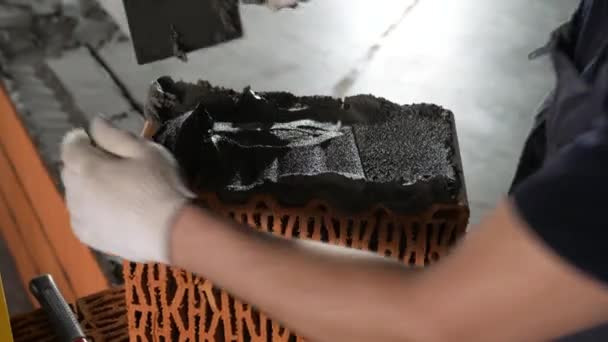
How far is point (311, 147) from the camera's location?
83 cm

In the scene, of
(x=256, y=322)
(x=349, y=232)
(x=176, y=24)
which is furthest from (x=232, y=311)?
(x=176, y=24)

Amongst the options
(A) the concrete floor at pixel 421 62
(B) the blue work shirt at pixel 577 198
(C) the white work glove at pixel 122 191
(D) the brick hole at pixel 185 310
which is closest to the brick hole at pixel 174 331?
(D) the brick hole at pixel 185 310

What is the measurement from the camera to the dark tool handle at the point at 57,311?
2.94 feet

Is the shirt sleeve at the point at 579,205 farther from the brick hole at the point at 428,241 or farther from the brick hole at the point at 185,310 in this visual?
the brick hole at the point at 185,310

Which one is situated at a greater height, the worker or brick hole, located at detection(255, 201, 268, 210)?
the worker

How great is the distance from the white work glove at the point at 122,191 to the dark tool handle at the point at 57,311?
0.82ft

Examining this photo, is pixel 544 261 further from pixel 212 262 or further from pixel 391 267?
pixel 212 262

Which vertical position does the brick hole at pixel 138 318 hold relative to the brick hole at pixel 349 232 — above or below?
below

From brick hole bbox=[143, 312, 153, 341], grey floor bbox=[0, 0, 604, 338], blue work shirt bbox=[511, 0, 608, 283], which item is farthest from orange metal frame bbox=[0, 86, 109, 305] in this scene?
blue work shirt bbox=[511, 0, 608, 283]

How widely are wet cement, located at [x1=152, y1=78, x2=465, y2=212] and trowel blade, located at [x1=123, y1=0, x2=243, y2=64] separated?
0.76ft

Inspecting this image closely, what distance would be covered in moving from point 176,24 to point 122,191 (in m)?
0.55

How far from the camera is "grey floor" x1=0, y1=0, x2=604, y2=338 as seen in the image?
164cm

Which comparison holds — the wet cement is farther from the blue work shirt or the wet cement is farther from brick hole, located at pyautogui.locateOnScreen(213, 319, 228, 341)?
the blue work shirt

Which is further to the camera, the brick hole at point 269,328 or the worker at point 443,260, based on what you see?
the brick hole at point 269,328
